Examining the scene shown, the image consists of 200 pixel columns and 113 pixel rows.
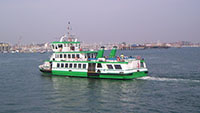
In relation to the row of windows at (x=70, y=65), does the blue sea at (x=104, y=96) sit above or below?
below

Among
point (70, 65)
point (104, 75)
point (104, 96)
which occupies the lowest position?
point (104, 96)

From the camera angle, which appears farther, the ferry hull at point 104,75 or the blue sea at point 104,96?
the ferry hull at point 104,75

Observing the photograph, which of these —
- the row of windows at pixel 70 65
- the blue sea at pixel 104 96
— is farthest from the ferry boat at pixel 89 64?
the blue sea at pixel 104 96

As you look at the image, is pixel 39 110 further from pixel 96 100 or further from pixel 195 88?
pixel 195 88

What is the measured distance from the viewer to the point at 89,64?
32.5 m

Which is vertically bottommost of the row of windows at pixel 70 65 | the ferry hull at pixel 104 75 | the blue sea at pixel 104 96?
the blue sea at pixel 104 96

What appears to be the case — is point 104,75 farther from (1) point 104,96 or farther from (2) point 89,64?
(1) point 104,96

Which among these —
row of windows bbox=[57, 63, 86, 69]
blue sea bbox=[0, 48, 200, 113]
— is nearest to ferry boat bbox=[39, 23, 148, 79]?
row of windows bbox=[57, 63, 86, 69]

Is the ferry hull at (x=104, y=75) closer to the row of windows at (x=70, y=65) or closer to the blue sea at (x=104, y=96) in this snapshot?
the blue sea at (x=104, y=96)

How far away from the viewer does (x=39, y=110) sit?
19453 mm

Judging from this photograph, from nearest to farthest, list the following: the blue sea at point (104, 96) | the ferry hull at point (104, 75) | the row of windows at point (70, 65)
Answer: the blue sea at point (104, 96) → the ferry hull at point (104, 75) → the row of windows at point (70, 65)

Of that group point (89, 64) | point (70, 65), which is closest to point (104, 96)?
point (89, 64)

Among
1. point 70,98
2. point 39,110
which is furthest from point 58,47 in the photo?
point 39,110

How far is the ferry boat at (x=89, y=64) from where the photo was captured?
30562 millimetres
